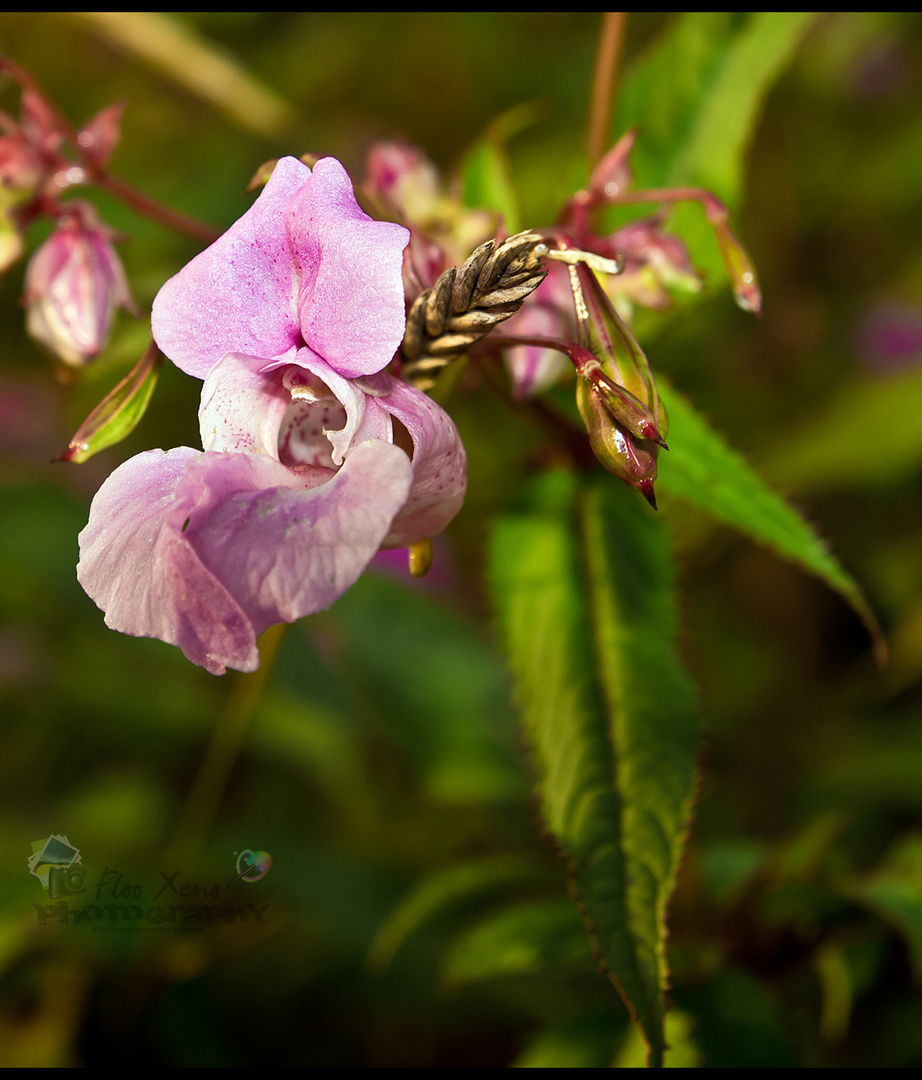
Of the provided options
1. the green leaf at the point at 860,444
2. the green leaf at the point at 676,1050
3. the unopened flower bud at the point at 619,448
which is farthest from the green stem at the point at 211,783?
the green leaf at the point at 860,444

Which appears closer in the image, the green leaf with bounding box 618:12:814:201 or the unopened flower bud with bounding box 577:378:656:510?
the unopened flower bud with bounding box 577:378:656:510

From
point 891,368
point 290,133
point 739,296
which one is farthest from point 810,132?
point 739,296

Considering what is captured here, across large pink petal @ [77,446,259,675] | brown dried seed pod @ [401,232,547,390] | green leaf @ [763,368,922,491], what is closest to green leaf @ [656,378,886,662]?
brown dried seed pod @ [401,232,547,390]

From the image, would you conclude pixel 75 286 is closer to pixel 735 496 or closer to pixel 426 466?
pixel 426 466

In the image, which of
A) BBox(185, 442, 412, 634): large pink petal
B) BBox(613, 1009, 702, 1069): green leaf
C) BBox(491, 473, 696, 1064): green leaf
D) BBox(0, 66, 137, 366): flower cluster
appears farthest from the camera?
BBox(613, 1009, 702, 1069): green leaf

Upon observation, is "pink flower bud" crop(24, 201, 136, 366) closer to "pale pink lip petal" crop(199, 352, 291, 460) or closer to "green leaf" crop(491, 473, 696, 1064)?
"pale pink lip petal" crop(199, 352, 291, 460)

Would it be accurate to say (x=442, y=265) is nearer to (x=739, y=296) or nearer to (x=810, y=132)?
(x=739, y=296)

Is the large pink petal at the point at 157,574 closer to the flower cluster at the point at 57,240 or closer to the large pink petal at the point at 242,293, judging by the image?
the large pink petal at the point at 242,293

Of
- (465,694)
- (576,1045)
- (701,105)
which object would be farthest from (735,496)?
(465,694)
